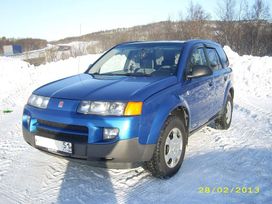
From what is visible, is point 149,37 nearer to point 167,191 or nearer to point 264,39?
point 264,39

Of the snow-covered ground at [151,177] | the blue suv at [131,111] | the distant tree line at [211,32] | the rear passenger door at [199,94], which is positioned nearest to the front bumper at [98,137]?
the blue suv at [131,111]

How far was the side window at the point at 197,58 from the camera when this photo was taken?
165 inches

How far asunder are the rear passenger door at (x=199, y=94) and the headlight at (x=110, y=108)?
1.07 meters

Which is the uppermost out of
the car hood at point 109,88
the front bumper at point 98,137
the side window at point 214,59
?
the side window at point 214,59

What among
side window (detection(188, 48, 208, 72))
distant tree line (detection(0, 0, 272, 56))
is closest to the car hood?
side window (detection(188, 48, 208, 72))

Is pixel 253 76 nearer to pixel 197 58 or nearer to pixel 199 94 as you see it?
pixel 197 58

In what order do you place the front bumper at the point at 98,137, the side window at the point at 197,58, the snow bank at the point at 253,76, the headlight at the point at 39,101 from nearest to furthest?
the front bumper at the point at 98,137
the headlight at the point at 39,101
the side window at the point at 197,58
the snow bank at the point at 253,76

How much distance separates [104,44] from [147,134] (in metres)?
19.0

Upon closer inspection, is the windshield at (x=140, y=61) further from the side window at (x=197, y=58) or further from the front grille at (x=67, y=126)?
the front grille at (x=67, y=126)

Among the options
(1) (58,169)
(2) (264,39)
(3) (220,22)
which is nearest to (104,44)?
(3) (220,22)

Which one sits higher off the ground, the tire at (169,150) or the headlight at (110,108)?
the headlight at (110,108)

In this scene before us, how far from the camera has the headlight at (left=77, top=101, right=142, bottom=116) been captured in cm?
300

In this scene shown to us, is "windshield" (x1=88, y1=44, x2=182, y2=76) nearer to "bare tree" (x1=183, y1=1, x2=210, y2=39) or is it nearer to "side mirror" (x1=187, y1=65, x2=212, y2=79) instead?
"side mirror" (x1=187, y1=65, x2=212, y2=79)

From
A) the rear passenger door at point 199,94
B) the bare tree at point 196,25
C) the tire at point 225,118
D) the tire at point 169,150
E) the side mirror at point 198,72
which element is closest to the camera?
the tire at point 169,150
